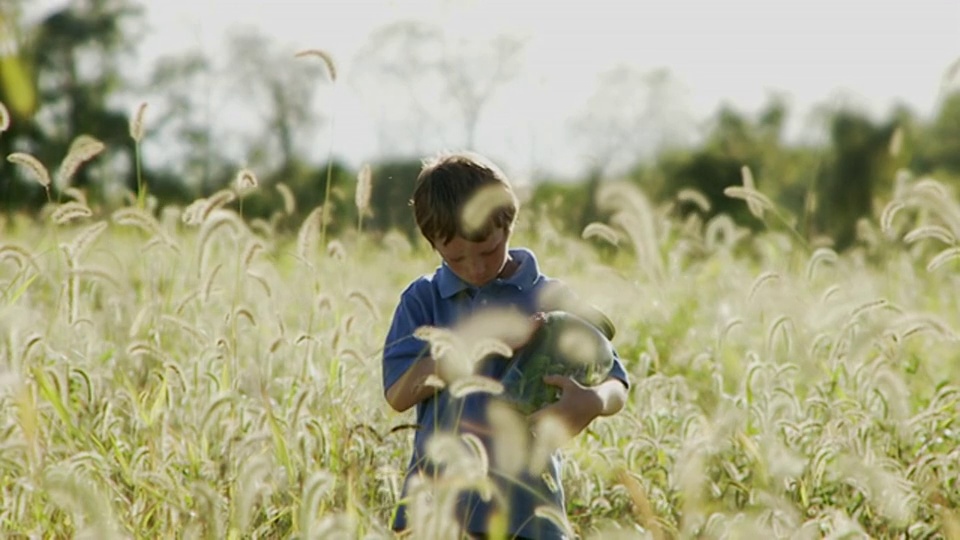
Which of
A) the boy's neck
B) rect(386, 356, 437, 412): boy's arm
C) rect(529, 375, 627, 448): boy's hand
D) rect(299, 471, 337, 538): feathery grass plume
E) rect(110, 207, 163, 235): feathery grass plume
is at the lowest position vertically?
rect(386, 356, 437, 412): boy's arm

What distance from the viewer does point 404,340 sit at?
3.06m

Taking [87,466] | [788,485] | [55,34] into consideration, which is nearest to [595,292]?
[788,485]

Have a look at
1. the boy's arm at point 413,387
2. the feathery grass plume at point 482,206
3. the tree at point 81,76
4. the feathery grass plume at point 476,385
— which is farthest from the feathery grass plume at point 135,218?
the tree at point 81,76

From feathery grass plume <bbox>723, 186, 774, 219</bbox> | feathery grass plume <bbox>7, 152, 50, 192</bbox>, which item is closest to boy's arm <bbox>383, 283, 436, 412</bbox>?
feathery grass plume <bbox>7, 152, 50, 192</bbox>

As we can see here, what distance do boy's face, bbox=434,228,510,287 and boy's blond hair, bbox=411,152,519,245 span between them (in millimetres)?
14

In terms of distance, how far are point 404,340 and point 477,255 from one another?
0.30 meters

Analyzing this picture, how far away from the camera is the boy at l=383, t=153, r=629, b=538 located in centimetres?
280

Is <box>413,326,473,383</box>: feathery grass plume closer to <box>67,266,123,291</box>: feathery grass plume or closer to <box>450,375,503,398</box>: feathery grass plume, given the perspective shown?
<box>450,375,503,398</box>: feathery grass plume

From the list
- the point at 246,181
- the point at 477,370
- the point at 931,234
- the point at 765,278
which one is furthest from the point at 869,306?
the point at 246,181

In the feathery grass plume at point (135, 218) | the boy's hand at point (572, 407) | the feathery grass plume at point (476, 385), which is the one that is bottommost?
the boy's hand at point (572, 407)

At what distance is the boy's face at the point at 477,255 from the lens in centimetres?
287

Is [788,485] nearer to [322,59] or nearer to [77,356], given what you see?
[322,59]

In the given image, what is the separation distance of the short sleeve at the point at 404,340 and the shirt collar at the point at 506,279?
66 mm

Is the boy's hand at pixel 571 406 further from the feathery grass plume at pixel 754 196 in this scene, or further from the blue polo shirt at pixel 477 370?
the feathery grass plume at pixel 754 196
